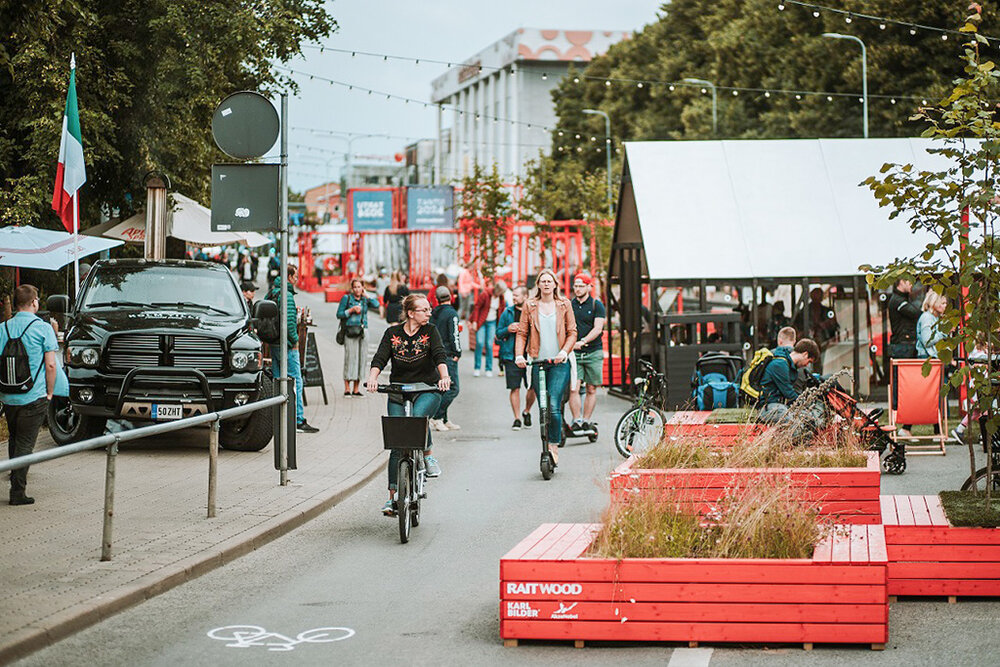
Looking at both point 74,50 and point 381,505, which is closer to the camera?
point 381,505

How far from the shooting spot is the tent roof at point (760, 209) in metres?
21.9

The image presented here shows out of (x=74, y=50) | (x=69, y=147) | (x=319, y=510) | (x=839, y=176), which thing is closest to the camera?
(x=319, y=510)

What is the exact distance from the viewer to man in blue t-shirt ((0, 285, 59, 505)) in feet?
37.1

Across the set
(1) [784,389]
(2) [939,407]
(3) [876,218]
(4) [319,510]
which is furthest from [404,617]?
(3) [876,218]

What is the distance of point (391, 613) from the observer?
311 inches

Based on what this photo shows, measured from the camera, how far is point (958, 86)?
8.84 m

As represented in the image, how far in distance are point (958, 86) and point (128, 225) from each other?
15.6m

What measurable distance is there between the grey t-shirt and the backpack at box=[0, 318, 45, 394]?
17.0 ft

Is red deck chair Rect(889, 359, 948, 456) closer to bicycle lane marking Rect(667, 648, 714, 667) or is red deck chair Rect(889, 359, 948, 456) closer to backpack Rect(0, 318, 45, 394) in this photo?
backpack Rect(0, 318, 45, 394)

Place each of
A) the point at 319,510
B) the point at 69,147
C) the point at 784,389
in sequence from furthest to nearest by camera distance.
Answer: the point at 69,147 < the point at 784,389 < the point at 319,510

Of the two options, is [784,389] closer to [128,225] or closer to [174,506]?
[174,506]

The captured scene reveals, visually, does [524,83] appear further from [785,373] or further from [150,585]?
[150,585]

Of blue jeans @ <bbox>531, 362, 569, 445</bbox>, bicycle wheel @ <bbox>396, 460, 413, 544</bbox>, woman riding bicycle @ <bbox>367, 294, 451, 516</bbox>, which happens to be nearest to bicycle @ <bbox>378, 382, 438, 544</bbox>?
bicycle wheel @ <bbox>396, 460, 413, 544</bbox>

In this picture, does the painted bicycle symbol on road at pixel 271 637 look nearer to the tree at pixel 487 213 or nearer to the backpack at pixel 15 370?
the backpack at pixel 15 370
